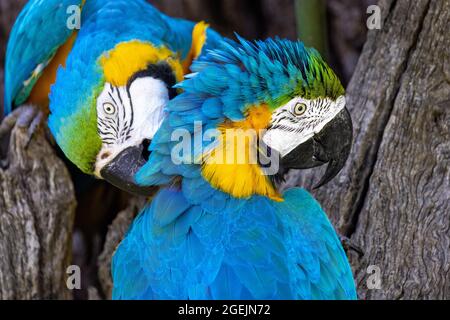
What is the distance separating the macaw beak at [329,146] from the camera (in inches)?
77.0

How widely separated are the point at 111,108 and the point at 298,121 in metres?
0.64

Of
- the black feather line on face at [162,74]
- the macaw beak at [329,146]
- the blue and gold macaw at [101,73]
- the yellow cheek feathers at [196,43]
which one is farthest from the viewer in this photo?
the yellow cheek feathers at [196,43]

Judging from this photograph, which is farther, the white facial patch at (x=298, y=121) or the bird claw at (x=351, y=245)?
the bird claw at (x=351, y=245)

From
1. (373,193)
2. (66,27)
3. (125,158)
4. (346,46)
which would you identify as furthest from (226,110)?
(346,46)

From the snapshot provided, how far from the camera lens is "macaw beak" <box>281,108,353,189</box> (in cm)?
196

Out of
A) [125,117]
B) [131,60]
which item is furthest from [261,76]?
[131,60]

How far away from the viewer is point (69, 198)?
8.22ft

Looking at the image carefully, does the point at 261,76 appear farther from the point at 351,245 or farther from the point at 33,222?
the point at 33,222

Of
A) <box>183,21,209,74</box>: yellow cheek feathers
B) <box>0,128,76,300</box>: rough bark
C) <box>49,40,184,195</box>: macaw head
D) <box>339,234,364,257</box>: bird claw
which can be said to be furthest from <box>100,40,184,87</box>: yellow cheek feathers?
<box>339,234,364,257</box>: bird claw

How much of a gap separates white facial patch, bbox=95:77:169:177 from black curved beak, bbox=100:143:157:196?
0.6 inches

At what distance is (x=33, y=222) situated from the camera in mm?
2439

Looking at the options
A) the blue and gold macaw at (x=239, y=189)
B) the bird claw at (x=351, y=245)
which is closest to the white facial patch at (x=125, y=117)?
the blue and gold macaw at (x=239, y=189)

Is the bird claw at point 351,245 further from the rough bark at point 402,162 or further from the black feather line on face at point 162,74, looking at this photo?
the black feather line on face at point 162,74

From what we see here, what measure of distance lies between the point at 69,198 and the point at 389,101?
3.65 feet
